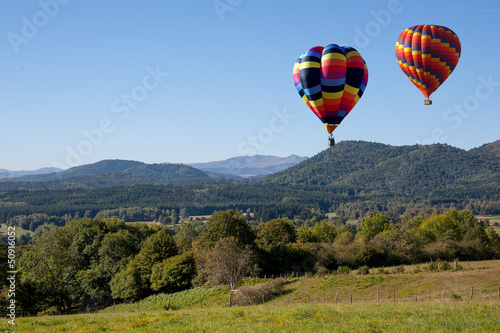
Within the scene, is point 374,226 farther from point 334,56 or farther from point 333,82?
point 334,56

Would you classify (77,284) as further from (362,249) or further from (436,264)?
(436,264)

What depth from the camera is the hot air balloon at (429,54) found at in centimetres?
5594

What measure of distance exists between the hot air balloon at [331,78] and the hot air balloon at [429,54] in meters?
15.5

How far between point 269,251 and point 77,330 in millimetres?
49355

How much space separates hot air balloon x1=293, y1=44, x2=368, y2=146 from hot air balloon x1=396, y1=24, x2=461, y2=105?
15.5 metres

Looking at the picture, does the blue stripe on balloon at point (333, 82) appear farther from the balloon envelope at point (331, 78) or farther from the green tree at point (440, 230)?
the green tree at point (440, 230)

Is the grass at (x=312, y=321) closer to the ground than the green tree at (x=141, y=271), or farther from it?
farther from it

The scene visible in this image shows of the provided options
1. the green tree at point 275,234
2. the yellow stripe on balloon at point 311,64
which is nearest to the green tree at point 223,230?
the green tree at point 275,234

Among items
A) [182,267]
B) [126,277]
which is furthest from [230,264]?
[126,277]

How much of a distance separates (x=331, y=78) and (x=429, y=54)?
20.3m

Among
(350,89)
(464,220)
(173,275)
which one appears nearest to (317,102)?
(350,89)

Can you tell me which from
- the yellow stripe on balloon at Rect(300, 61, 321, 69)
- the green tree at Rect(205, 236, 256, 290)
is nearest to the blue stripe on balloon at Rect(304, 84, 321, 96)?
the yellow stripe on balloon at Rect(300, 61, 321, 69)

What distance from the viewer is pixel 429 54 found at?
56.0 metres

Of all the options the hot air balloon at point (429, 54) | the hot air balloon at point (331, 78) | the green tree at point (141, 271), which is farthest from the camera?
the green tree at point (141, 271)
